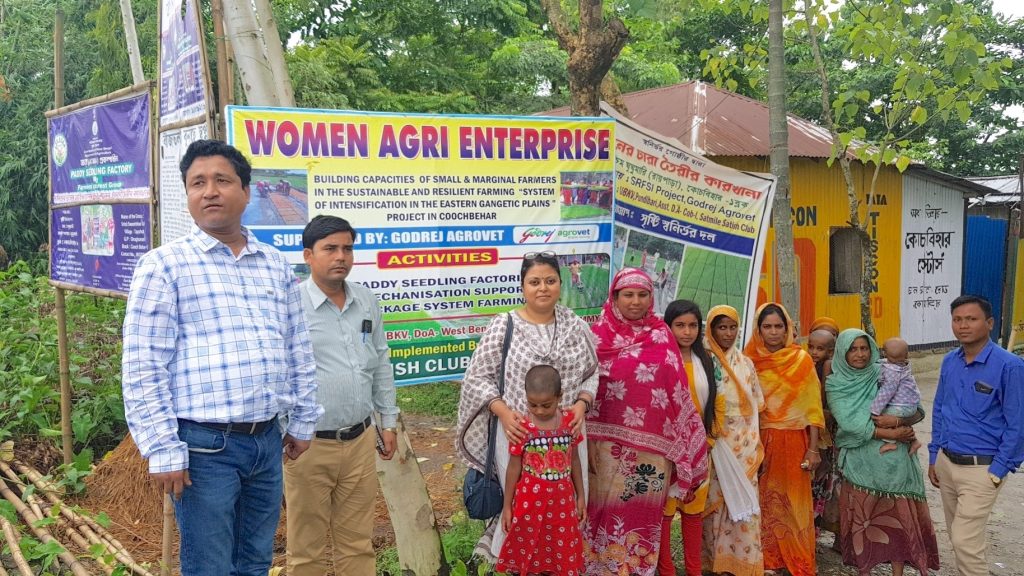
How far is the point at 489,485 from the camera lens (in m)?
3.49

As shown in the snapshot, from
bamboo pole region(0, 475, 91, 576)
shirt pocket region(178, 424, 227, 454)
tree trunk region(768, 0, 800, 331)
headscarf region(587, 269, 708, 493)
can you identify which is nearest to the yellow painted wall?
tree trunk region(768, 0, 800, 331)

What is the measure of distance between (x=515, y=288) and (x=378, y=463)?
43.6 inches

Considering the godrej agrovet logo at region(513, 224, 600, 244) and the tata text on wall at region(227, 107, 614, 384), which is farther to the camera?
the godrej agrovet logo at region(513, 224, 600, 244)

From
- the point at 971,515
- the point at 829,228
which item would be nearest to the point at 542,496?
the point at 971,515

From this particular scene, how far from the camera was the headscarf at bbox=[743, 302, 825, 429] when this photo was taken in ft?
A: 13.6

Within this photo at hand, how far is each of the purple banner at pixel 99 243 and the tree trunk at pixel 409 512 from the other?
69.8 inches

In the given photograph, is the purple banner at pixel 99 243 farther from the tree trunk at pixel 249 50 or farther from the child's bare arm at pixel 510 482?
the child's bare arm at pixel 510 482

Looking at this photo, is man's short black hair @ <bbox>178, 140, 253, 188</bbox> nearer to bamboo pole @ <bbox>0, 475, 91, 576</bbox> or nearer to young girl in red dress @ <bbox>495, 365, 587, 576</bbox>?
young girl in red dress @ <bbox>495, 365, 587, 576</bbox>

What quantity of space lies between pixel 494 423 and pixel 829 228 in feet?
26.7

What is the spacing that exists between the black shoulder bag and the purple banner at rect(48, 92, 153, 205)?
222cm

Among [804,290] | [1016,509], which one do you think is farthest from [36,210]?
[1016,509]

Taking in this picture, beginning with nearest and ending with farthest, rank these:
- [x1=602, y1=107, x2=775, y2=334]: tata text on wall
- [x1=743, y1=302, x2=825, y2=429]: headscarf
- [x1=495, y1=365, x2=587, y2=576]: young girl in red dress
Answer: [x1=495, y1=365, x2=587, y2=576]: young girl in red dress → [x1=743, y1=302, x2=825, y2=429]: headscarf → [x1=602, y1=107, x2=775, y2=334]: tata text on wall

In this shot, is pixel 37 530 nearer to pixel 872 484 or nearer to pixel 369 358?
pixel 369 358

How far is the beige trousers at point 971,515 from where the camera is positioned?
3789 millimetres
